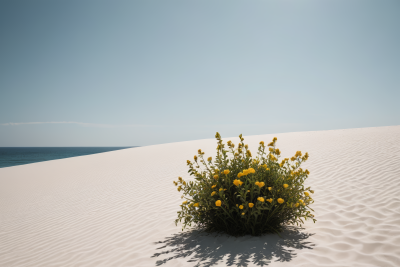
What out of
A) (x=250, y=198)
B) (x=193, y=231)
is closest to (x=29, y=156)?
(x=193, y=231)

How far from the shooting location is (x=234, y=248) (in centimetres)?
322

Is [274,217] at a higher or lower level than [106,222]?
higher

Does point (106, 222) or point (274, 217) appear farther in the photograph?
point (106, 222)

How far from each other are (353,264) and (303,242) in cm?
72

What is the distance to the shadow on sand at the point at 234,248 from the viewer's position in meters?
2.92

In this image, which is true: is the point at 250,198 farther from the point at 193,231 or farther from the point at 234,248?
the point at 193,231

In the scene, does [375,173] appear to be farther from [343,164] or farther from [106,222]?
[106,222]

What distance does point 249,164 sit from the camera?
387 cm

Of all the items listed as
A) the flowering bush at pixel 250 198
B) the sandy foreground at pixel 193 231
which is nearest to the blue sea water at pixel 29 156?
the sandy foreground at pixel 193 231

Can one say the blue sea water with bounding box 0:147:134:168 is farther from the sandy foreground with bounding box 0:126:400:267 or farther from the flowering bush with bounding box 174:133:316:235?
the flowering bush with bounding box 174:133:316:235

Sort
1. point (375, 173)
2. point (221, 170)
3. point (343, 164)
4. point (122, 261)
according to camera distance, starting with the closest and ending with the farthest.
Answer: point (122, 261) < point (221, 170) < point (375, 173) < point (343, 164)

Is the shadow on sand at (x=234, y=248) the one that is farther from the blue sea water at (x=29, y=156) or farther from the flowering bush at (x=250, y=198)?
the blue sea water at (x=29, y=156)

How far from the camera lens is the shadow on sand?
292cm

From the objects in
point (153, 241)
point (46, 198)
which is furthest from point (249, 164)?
point (46, 198)
